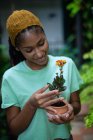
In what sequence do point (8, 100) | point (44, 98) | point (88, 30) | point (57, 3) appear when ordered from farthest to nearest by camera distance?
point (57, 3) → point (88, 30) → point (8, 100) → point (44, 98)

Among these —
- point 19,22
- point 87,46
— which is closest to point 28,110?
point 19,22

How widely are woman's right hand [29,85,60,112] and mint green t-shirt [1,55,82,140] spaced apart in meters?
0.18

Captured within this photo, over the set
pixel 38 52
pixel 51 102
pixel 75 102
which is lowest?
pixel 75 102

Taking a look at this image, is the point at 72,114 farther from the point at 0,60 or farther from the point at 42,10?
the point at 42,10

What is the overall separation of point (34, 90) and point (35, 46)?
33cm

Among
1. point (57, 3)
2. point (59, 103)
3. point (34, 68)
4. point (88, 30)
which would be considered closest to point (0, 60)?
point (34, 68)

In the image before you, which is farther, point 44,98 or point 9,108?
point 9,108

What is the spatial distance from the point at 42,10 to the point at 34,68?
11.4 meters

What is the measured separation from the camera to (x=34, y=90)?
3.18 m

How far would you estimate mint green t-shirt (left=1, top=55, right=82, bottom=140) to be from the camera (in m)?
3.21

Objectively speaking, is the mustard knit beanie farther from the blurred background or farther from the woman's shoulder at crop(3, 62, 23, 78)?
the blurred background

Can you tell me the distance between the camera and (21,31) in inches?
124

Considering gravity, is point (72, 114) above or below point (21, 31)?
below

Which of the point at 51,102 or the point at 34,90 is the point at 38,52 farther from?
the point at 51,102
